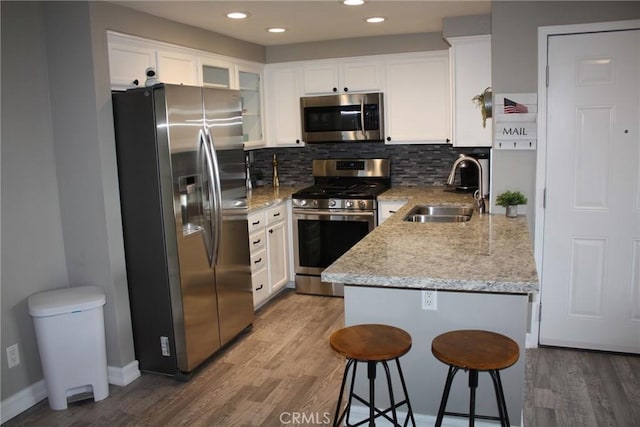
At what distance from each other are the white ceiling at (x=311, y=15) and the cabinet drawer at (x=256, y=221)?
148 cm

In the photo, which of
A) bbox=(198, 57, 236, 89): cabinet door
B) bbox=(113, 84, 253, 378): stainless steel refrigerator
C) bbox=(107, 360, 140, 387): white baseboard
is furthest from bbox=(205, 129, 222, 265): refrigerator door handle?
bbox=(198, 57, 236, 89): cabinet door

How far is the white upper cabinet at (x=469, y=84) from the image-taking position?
4.13m

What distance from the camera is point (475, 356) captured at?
193 centimetres

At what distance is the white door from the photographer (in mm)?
3281

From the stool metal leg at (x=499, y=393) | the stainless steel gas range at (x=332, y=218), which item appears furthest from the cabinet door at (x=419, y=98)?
the stool metal leg at (x=499, y=393)

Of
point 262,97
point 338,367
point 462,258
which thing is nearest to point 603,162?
point 462,258

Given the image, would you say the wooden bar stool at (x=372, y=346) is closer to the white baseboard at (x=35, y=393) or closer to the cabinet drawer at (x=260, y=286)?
the white baseboard at (x=35, y=393)

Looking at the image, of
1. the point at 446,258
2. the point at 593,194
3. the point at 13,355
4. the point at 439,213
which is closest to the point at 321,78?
the point at 439,213

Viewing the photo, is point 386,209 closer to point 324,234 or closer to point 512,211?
point 324,234

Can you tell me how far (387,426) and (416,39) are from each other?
334 cm

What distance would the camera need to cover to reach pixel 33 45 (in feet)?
10.00

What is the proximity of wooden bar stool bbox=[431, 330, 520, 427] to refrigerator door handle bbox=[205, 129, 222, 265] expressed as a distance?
1840 mm

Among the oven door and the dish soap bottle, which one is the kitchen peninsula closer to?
the oven door

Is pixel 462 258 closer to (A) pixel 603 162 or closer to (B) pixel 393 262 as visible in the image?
(B) pixel 393 262
